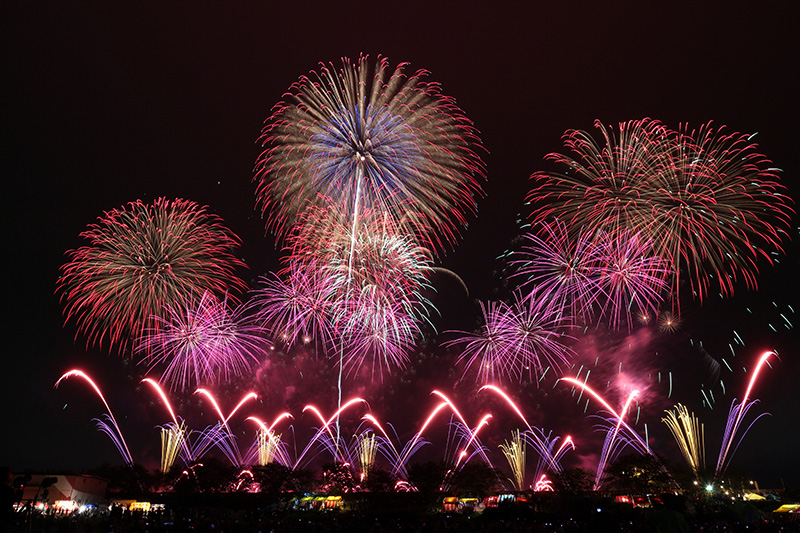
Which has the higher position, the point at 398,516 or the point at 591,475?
the point at 398,516

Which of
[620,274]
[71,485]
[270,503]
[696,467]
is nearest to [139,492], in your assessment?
[71,485]

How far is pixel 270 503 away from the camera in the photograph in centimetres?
5809

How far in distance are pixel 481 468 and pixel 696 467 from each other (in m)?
25.9

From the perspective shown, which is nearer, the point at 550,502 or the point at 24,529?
the point at 24,529

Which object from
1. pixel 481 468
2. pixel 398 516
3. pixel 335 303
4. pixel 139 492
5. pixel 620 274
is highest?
pixel 620 274

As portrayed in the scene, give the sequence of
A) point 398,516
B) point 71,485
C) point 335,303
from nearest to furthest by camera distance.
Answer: point 335,303, point 398,516, point 71,485

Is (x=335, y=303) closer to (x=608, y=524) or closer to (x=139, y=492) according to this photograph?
(x=608, y=524)

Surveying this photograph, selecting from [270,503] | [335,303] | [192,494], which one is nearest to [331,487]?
[270,503]

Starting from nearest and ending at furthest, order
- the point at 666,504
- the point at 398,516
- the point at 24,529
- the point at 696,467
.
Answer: the point at 666,504, the point at 24,529, the point at 398,516, the point at 696,467

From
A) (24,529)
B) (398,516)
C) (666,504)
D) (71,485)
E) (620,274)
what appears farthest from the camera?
(71,485)

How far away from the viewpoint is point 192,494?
59469 mm

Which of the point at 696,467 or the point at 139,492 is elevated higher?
the point at 696,467

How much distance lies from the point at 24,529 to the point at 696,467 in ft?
229

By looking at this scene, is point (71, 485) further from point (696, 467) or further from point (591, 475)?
point (696, 467)
